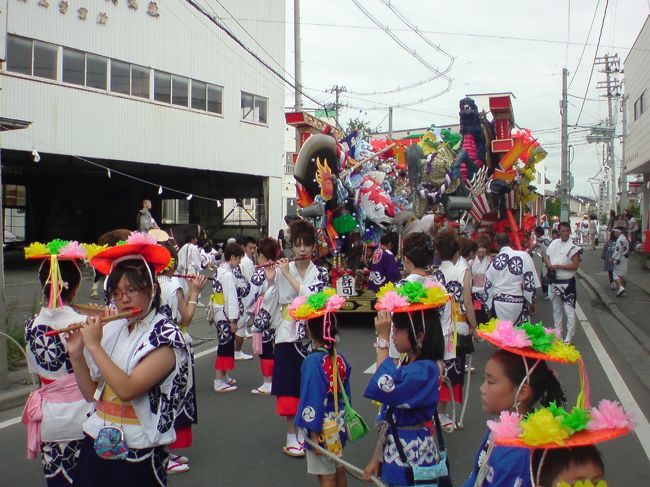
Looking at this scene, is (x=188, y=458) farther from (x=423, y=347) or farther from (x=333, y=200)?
(x=333, y=200)

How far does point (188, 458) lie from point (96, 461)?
286 cm

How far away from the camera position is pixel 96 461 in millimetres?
2875

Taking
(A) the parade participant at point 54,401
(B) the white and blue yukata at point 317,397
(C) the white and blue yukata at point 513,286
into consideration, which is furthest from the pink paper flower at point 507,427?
(C) the white and blue yukata at point 513,286

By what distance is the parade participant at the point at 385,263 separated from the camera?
10609mm

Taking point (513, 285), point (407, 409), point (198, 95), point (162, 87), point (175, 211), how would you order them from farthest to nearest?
point (175, 211), point (198, 95), point (162, 87), point (513, 285), point (407, 409)

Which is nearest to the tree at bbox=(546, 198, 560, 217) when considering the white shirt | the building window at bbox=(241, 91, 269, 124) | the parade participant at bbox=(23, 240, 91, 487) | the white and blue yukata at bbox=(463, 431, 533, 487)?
the building window at bbox=(241, 91, 269, 124)

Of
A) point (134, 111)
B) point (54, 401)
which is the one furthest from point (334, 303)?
point (134, 111)

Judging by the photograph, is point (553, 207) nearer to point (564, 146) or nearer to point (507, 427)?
point (564, 146)

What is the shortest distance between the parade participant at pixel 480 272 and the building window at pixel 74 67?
1383cm

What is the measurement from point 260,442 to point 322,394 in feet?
7.12

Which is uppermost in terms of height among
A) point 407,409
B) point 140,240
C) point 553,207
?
point 553,207

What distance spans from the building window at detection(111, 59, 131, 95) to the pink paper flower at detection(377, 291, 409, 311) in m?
18.5

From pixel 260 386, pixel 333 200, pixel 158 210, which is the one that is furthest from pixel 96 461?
pixel 158 210

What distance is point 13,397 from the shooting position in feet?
23.5
